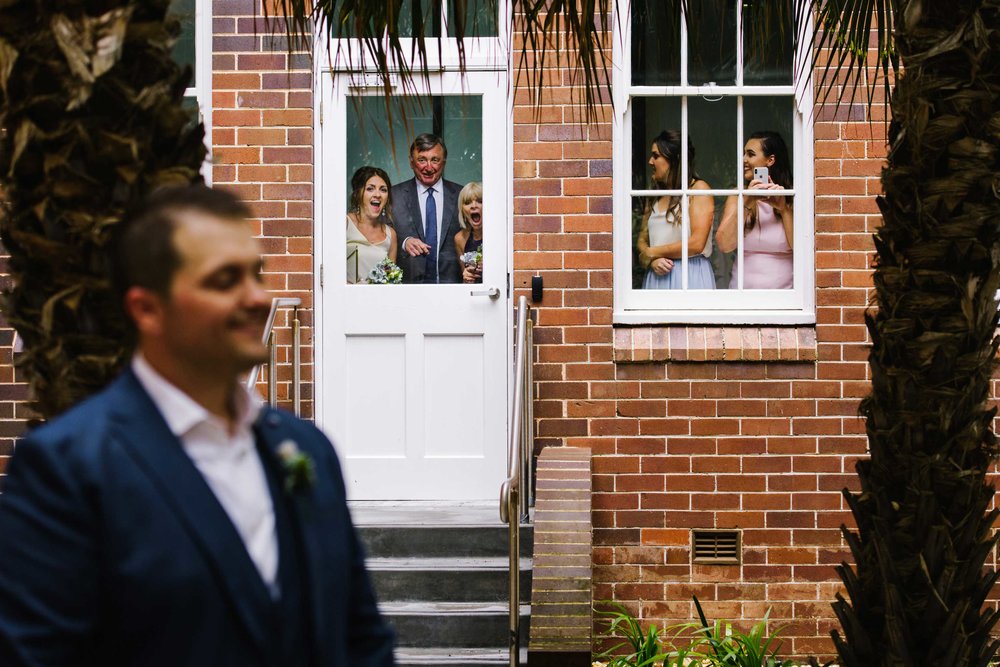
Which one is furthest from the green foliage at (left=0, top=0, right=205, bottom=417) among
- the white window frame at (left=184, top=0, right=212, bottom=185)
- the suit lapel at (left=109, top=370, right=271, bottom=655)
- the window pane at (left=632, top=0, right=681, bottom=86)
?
the window pane at (left=632, top=0, right=681, bottom=86)

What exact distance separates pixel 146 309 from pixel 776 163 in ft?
18.8

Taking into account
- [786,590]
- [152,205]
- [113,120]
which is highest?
[113,120]

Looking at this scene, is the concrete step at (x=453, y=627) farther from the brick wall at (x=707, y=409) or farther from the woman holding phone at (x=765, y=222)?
the woman holding phone at (x=765, y=222)

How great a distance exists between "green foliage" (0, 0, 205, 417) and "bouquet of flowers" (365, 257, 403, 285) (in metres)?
4.45

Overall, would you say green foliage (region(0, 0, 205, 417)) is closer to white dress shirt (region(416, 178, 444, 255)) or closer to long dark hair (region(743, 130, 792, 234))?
white dress shirt (region(416, 178, 444, 255))

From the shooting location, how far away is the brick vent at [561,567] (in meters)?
5.32

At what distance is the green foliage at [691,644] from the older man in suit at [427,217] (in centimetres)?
210

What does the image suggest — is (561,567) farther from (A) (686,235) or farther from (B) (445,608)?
(A) (686,235)

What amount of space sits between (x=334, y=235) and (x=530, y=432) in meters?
1.59

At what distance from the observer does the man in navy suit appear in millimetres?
1539

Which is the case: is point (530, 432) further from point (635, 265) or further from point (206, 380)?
point (206, 380)

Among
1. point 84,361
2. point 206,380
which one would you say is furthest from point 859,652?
point 206,380

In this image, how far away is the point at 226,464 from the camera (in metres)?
1.74

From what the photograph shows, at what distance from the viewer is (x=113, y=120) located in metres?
2.53
